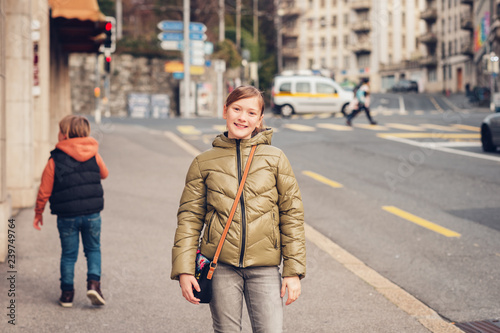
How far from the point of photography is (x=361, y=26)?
10225 cm

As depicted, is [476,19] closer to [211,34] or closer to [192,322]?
[211,34]

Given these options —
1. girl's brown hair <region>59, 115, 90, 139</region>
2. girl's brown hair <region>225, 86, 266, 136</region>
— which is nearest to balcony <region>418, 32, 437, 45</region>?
girl's brown hair <region>59, 115, 90, 139</region>

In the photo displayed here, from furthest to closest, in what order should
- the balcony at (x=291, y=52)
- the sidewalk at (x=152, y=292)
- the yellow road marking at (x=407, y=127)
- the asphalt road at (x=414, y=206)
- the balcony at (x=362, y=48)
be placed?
the balcony at (x=291, y=52) → the balcony at (x=362, y=48) → the yellow road marking at (x=407, y=127) → the asphalt road at (x=414, y=206) → the sidewalk at (x=152, y=292)

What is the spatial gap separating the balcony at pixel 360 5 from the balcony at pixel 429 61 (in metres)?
11.6

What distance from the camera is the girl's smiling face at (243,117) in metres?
3.48

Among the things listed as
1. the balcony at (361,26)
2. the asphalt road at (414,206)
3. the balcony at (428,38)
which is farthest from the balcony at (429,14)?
the asphalt road at (414,206)

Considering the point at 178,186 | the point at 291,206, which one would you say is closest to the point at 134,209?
the point at 178,186

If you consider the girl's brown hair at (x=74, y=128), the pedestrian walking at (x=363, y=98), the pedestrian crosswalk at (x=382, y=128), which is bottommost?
the girl's brown hair at (x=74, y=128)

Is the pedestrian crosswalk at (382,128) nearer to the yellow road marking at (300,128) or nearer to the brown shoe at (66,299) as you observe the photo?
the yellow road marking at (300,128)

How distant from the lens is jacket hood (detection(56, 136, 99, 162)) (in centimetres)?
576

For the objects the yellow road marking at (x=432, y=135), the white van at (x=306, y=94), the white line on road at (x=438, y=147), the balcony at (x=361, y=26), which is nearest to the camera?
the white line on road at (x=438, y=147)

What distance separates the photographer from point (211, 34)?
58.8 metres

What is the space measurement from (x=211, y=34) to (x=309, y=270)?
174 feet

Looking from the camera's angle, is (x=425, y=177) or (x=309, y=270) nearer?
(x=309, y=270)
